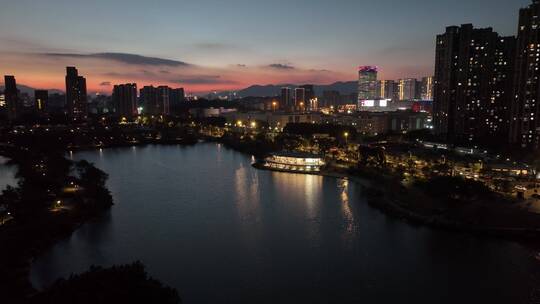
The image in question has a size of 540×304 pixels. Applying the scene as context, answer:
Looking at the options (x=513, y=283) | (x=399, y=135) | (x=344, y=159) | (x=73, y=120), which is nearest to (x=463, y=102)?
(x=399, y=135)

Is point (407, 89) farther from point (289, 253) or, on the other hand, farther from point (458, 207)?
point (289, 253)

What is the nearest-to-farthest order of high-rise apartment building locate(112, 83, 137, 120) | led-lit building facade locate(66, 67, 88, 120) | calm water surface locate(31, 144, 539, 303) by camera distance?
1. calm water surface locate(31, 144, 539, 303)
2. led-lit building facade locate(66, 67, 88, 120)
3. high-rise apartment building locate(112, 83, 137, 120)

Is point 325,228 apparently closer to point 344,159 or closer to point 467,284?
point 467,284

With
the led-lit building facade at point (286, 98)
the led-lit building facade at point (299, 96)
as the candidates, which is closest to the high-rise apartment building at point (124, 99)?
the led-lit building facade at point (286, 98)

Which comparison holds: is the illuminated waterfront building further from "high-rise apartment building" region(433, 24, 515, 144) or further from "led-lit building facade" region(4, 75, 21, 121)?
"led-lit building facade" region(4, 75, 21, 121)

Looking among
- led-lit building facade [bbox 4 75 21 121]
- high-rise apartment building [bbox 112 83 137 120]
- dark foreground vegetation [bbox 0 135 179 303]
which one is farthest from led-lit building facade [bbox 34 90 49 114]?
dark foreground vegetation [bbox 0 135 179 303]

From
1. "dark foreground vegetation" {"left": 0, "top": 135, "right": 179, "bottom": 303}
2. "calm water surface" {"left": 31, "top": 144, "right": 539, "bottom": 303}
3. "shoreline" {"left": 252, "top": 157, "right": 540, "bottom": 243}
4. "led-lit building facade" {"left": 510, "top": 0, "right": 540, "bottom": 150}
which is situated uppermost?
"led-lit building facade" {"left": 510, "top": 0, "right": 540, "bottom": 150}

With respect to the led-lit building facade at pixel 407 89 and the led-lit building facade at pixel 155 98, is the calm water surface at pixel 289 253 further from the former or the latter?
the led-lit building facade at pixel 407 89

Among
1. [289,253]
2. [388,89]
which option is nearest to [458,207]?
[289,253]
